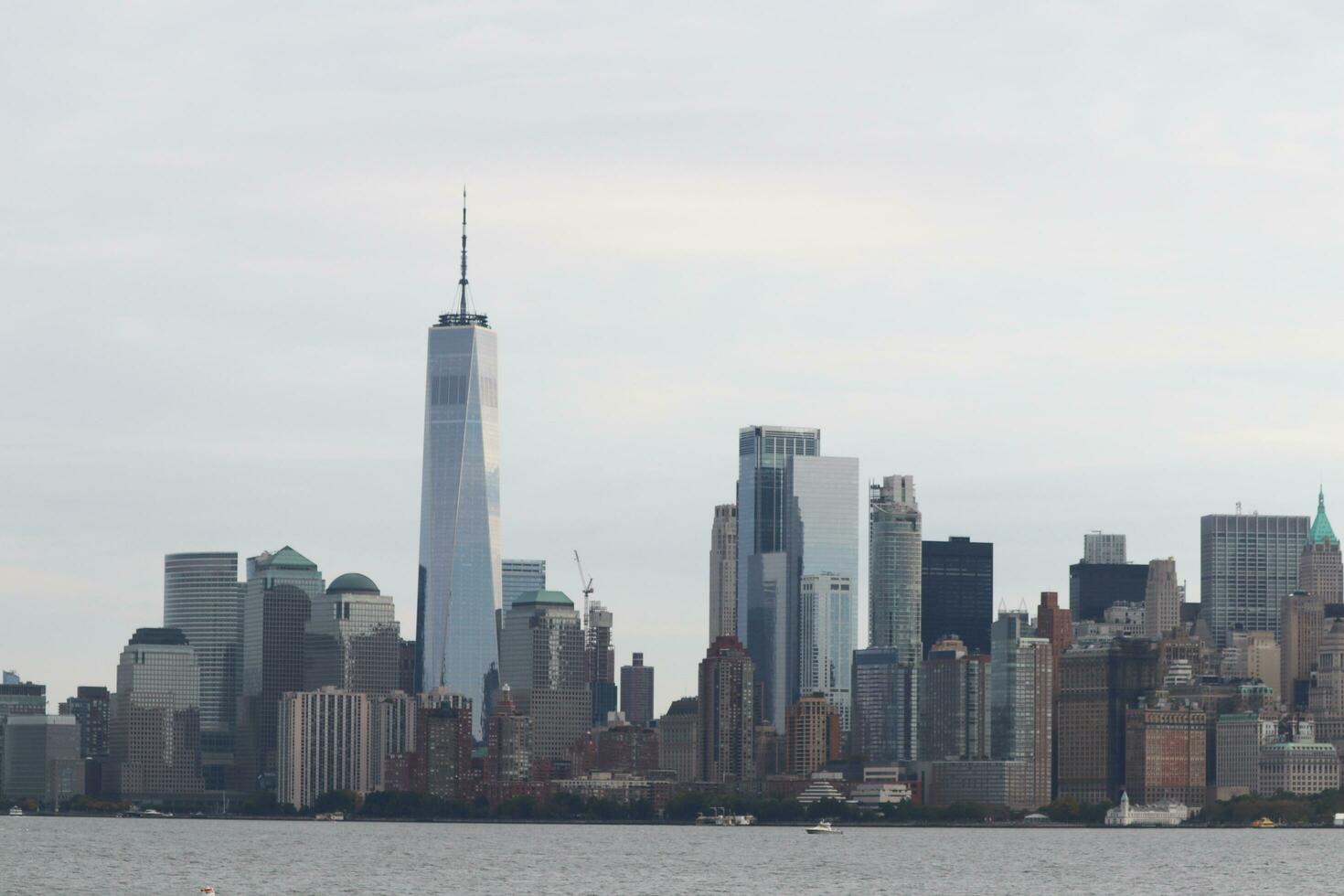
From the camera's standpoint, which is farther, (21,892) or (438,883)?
(438,883)

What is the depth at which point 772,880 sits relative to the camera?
198250 mm

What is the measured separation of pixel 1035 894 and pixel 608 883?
28536mm

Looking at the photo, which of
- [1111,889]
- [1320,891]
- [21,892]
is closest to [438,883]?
[21,892]

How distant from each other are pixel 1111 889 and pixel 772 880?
23.3 m

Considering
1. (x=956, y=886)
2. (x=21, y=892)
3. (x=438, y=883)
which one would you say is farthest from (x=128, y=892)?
(x=956, y=886)

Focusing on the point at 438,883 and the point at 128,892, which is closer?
the point at 128,892

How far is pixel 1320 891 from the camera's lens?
192 metres

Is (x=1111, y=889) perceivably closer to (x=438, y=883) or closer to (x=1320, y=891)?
(x=1320, y=891)

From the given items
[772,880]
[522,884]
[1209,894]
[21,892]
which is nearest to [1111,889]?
[1209,894]

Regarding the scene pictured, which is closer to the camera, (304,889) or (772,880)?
(304,889)

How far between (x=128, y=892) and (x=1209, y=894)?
7037 centimetres

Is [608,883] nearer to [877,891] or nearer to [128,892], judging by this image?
[877,891]

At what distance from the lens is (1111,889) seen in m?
194

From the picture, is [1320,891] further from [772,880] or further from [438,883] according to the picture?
[438,883]
